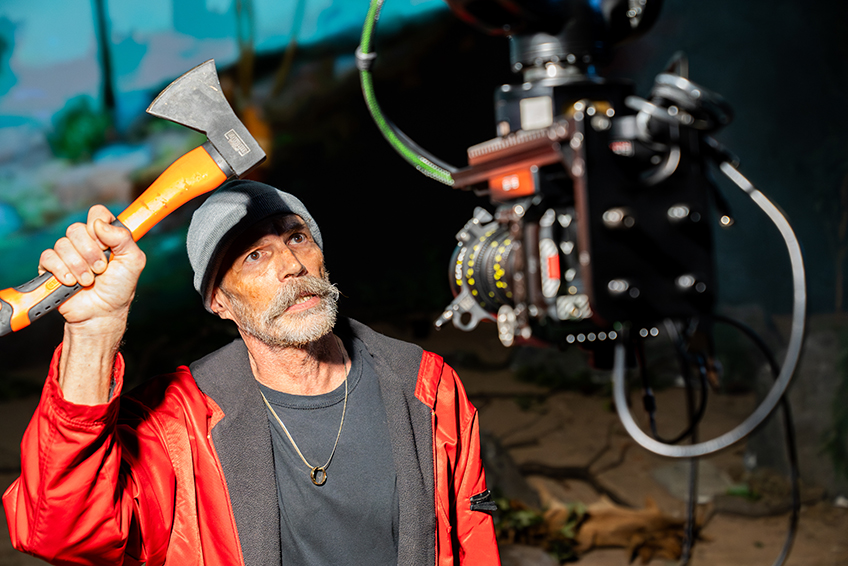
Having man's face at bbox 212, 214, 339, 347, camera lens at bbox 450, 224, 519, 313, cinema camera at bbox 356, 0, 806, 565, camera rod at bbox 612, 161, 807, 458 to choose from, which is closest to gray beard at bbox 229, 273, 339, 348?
man's face at bbox 212, 214, 339, 347

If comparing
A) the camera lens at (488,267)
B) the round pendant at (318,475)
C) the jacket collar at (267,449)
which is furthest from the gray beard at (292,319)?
the camera lens at (488,267)

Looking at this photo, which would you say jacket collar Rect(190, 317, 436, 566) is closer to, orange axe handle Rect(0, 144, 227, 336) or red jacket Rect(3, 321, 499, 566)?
red jacket Rect(3, 321, 499, 566)

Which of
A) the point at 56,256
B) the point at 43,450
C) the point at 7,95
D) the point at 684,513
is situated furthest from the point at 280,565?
the point at 7,95

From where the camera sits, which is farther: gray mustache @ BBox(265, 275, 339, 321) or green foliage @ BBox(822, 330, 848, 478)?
green foliage @ BBox(822, 330, 848, 478)

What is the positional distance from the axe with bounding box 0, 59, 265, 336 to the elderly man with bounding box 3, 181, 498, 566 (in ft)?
0.28

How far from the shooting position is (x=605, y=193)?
34.5 inches

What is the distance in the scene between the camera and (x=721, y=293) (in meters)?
5.18

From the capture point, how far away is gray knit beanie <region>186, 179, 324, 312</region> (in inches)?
66.6

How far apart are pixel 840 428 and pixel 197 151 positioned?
482 centimetres

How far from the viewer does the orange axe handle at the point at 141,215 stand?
3.71 ft

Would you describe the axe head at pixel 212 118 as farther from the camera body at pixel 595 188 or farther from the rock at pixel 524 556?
the rock at pixel 524 556

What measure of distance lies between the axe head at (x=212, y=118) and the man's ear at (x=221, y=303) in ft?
2.06

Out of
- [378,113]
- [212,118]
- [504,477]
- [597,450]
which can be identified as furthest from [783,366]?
[597,450]

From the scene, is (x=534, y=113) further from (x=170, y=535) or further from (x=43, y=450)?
(x=170, y=535)
